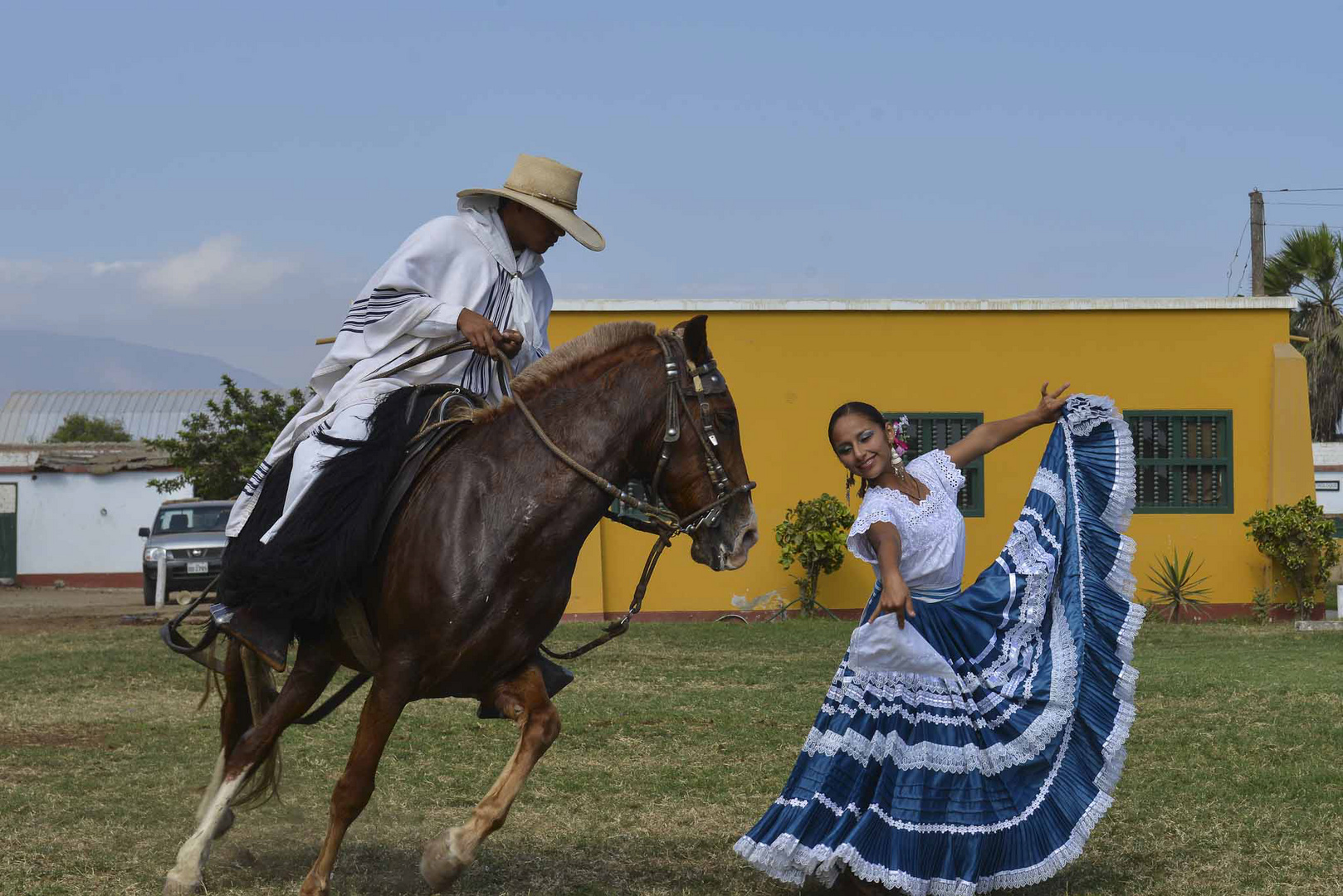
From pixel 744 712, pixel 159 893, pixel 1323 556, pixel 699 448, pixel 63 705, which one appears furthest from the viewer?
pixel 1323 556

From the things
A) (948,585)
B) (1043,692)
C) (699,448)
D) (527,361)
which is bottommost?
(1043,692)

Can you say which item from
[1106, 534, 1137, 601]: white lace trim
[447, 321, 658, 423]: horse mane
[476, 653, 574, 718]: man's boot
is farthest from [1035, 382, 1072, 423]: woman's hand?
[476, 653, 574, 718]: man's boot

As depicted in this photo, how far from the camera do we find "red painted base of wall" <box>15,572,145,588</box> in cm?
3156

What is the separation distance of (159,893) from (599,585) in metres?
13.3

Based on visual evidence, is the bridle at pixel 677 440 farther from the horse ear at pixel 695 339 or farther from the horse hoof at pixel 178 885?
the horse hoof at pixel 178 885

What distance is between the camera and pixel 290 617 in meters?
4.88

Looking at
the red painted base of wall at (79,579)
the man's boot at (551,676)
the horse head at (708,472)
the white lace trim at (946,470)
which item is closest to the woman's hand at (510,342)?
the horse head at (708,472)

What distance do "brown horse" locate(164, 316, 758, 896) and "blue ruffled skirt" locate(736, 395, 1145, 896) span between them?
78 centimetres

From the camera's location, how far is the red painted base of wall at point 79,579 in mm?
31562

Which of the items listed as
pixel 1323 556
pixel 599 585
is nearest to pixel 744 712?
pixel 599 585

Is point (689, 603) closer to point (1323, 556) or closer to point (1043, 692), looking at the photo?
point (1323, 556)

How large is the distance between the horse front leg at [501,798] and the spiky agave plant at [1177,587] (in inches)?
599

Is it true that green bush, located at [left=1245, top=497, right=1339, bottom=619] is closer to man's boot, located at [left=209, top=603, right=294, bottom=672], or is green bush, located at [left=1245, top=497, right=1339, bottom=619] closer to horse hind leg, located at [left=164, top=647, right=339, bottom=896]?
horse hind leg, located at [left=164, top=647, right=339, bottom=896]

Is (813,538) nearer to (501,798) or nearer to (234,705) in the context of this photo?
(234,705)
